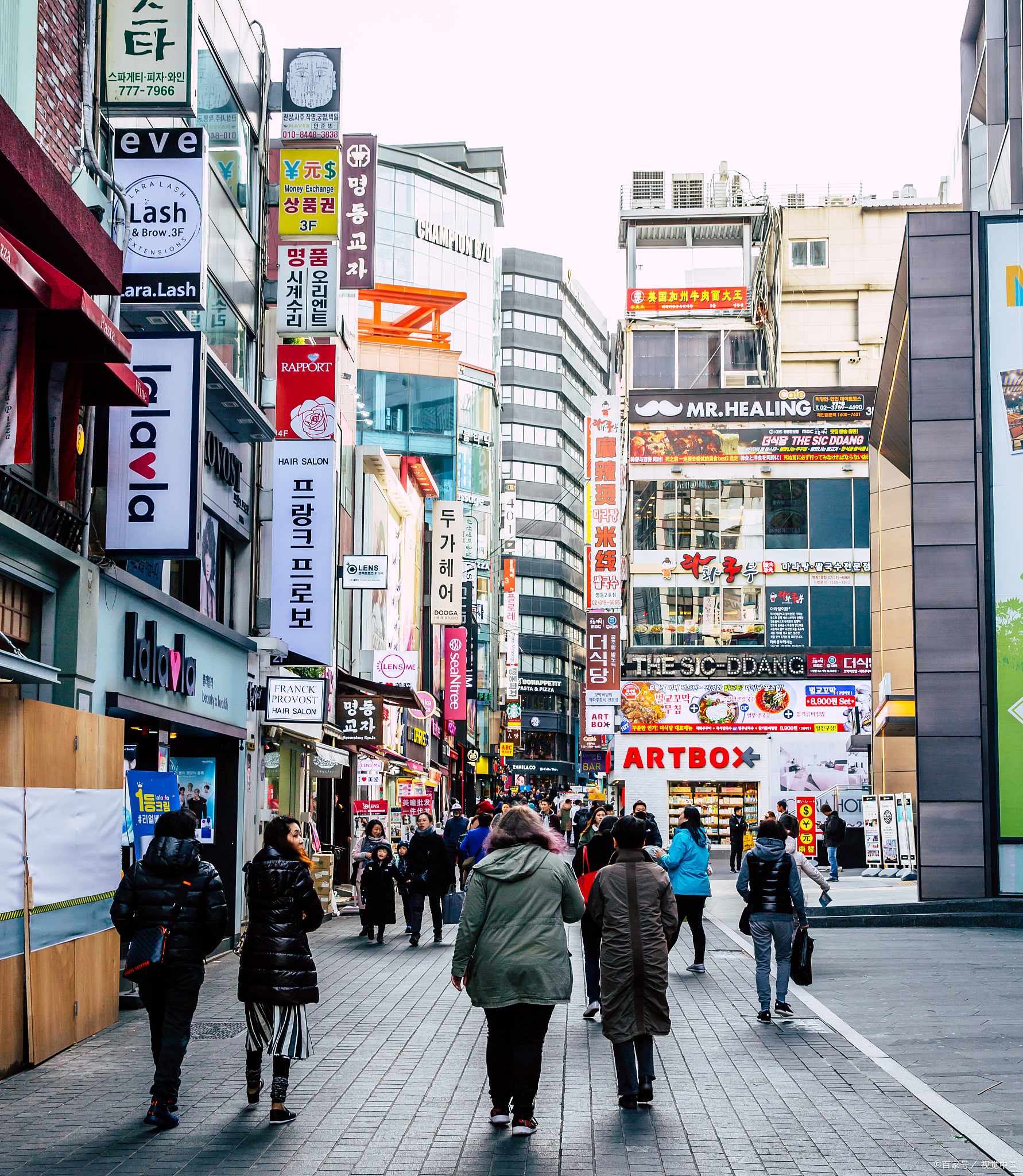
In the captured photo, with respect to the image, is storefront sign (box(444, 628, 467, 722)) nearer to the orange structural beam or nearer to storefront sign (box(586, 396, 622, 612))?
storefront sign (box(586, 396, 622, 612))

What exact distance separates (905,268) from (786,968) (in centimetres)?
1394

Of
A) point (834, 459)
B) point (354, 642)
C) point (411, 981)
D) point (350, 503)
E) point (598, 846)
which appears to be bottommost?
point (411, 981)

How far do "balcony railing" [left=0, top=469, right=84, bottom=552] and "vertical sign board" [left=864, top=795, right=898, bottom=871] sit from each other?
21645mm

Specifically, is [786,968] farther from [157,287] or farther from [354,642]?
[354,642]

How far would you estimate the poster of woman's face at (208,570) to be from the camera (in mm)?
18547

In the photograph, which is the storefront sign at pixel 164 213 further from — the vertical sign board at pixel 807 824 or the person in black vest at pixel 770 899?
the vertical sign board at pixel 807 824

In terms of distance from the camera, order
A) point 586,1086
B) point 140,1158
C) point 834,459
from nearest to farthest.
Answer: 1. point 140,1158
2. point 586,1086
3. point 834,459

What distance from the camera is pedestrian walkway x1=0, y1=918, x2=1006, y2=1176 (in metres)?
7.09

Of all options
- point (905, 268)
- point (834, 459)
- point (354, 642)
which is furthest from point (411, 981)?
point (834, 459)

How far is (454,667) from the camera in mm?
65500

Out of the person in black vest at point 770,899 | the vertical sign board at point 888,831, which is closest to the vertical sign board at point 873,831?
the vertical sign board at point 888,831

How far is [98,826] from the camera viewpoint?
1170 centimetres

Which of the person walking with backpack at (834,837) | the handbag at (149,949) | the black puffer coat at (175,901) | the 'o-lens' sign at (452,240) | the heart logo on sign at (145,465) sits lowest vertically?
the person walking with backpack at (834,837)

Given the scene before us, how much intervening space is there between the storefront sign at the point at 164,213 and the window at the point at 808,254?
53241 mm
